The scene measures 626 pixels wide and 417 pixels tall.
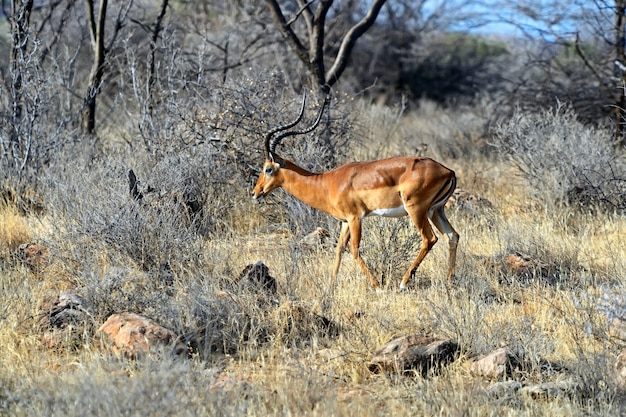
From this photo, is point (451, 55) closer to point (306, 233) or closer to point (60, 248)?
point (306, 233)

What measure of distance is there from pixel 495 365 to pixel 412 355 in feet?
1.64

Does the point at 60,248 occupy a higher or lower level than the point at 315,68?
lower

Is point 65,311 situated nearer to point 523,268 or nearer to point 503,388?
point 503,388

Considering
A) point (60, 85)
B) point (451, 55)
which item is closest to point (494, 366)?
point (60, 85)

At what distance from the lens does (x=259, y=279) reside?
6.60m

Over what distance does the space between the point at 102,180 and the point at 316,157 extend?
2.51 m

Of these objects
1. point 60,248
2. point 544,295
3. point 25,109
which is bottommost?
point 544,295

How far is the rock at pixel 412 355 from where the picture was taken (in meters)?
5.25

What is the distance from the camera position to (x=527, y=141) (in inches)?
415

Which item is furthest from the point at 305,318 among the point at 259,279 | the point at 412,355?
the point at 412,355

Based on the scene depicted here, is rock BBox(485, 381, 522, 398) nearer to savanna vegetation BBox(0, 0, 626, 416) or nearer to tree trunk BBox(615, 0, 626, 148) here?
savanna vegetation BBox(0, 0, 626, 416)

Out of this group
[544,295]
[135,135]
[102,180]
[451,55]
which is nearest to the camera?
[544,295]

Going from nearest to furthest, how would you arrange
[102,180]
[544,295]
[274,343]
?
[274,343], [544,295], [102,180]

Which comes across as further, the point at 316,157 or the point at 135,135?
the point at 135,135
